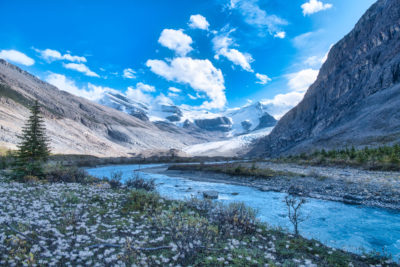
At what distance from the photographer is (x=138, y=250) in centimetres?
601

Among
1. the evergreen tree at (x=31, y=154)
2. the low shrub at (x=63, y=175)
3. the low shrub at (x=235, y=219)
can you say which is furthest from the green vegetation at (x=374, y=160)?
the evergreen tree at (x=31, y=154)

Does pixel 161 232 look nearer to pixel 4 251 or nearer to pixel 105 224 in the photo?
pixel 105 224

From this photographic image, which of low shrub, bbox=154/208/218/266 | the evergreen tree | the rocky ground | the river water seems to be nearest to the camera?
the rocky ground

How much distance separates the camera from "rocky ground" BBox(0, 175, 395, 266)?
5.56 meters

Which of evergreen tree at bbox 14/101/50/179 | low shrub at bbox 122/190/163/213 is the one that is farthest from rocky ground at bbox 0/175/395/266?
evergreen tree at bbox 14/101/50/179

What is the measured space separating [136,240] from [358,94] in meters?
102

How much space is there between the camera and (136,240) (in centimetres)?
674

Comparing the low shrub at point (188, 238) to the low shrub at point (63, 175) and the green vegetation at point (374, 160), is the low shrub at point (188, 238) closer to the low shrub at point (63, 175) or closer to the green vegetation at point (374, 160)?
the low shrub at point (63, 175)

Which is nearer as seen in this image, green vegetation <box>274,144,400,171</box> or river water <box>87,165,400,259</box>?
river water <box>87,165,400,259</box>

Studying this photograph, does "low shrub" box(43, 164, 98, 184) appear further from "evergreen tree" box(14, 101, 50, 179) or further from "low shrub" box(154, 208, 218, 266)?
"low shrub" box(154, 208, 218, 266)

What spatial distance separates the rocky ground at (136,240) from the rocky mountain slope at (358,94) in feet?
163

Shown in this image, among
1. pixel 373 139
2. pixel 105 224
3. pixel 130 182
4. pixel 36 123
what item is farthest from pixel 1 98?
pixel 373 139

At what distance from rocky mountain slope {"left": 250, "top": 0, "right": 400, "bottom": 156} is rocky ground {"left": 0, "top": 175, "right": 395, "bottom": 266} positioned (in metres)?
49.6

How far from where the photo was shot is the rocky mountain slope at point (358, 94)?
5728 centimetres
